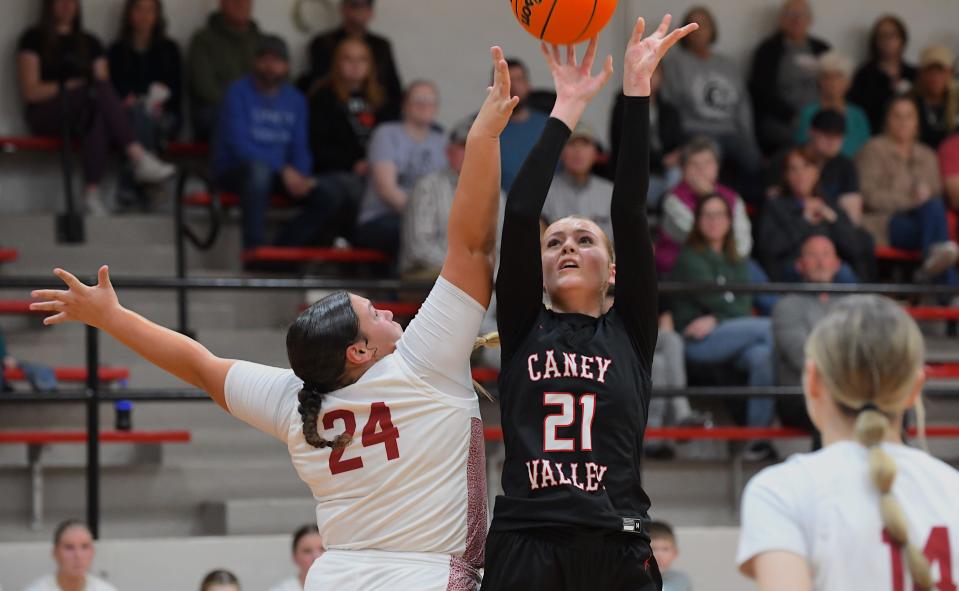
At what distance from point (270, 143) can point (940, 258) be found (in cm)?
392

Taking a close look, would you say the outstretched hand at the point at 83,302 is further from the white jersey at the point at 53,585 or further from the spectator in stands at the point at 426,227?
the spectator in stands at the point at 426,227

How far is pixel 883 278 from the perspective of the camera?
8844 mm

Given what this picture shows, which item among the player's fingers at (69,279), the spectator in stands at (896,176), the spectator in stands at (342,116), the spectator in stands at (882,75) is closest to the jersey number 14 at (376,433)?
the player's fingers at (69,279)

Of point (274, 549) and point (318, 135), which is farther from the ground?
point (318, 135)

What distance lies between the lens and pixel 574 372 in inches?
125

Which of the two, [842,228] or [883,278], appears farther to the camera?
[883,278]

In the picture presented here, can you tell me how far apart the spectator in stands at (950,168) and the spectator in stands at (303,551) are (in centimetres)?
523

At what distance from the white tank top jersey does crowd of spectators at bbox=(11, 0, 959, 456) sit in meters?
4.49

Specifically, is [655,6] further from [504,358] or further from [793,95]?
[504,358]

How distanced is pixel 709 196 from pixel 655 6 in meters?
2.81

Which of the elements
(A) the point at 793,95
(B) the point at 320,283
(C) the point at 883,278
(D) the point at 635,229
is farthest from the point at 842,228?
(D) the point at 635,229

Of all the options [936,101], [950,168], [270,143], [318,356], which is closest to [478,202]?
[318,356]

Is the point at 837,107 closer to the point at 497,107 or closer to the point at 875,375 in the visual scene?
the point at 497,107

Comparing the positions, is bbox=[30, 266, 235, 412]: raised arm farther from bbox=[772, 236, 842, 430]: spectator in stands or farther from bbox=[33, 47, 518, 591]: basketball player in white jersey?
bbox=[772, 236, 842, 430]: spectator in stands
